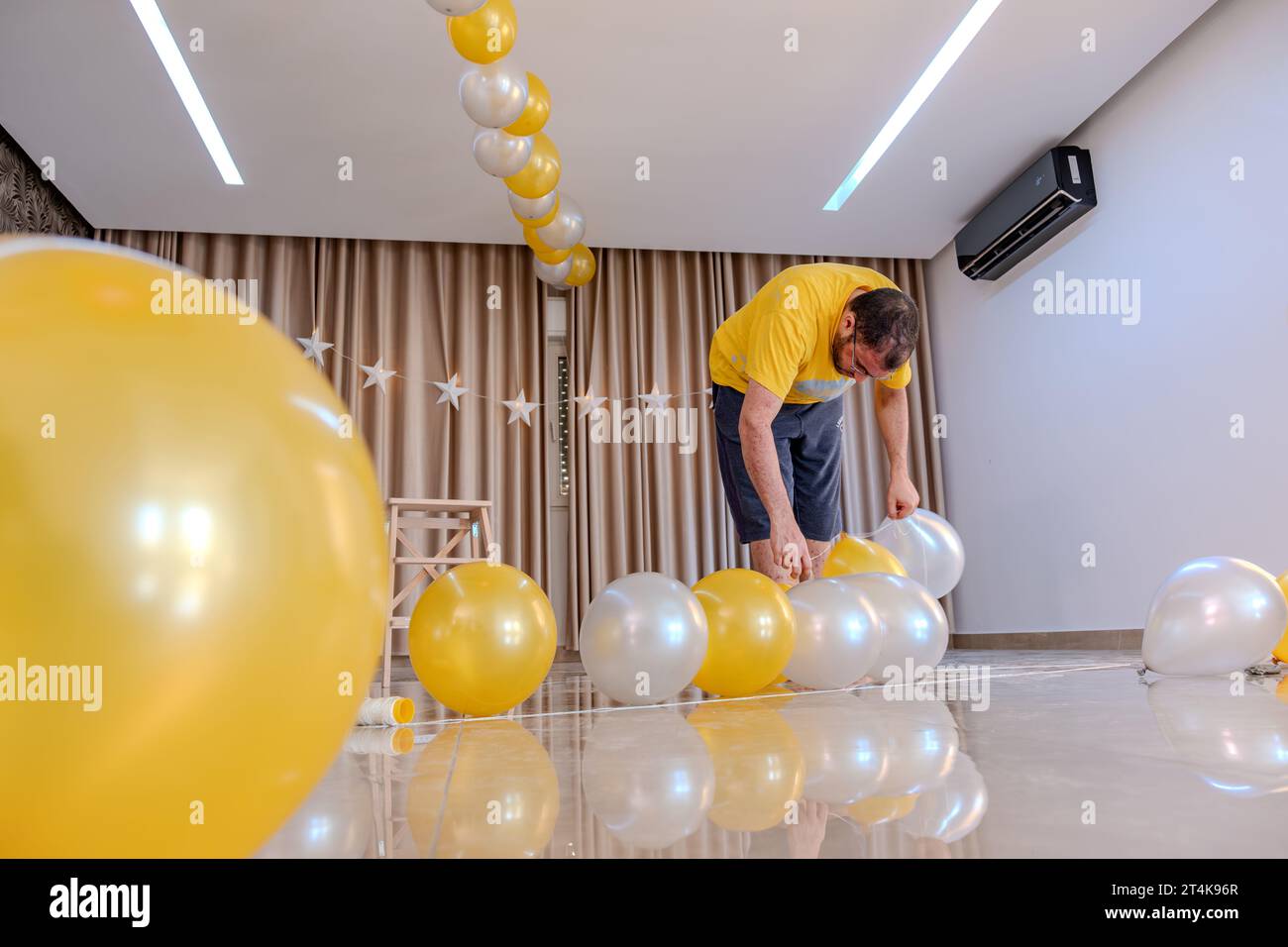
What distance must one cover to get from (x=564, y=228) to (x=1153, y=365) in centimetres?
249

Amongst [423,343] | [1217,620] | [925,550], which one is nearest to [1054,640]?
[925,550]

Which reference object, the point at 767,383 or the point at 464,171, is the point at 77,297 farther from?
the point at 464,171

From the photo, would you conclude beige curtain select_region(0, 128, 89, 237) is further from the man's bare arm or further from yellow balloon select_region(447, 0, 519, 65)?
the man's bare arm

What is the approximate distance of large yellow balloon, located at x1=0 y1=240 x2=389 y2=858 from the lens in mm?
451

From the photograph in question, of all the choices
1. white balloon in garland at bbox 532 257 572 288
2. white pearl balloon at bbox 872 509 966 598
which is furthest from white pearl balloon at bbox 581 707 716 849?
white balloon in garland at bbox 532 257 572 288

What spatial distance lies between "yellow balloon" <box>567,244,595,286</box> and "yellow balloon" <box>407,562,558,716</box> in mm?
3183

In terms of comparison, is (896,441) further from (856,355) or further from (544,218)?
(544,218)

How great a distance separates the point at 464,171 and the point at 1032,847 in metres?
4.13

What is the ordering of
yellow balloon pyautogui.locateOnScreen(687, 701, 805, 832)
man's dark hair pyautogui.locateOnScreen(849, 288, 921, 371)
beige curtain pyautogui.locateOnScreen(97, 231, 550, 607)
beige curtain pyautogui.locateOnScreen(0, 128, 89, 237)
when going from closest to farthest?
yellow balloon pyautogui.locateOnScreen(687, 701, 805, 832) < man's dark hair pyautogui.locateOnScreen(849, 288, 921, 371) < beige curtain pyautogui.locateOnScreen(0, 128, 89, 237) < beige curtain pyautogui.locateOnScreen(97, 231, 550, 607)

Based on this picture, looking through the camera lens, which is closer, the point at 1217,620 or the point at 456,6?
the point at 1217,620

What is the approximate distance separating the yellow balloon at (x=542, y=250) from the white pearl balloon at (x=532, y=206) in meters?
0.25

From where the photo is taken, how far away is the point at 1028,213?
4.02 m

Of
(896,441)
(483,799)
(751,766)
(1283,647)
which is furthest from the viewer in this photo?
(896,441)

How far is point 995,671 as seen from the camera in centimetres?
254
